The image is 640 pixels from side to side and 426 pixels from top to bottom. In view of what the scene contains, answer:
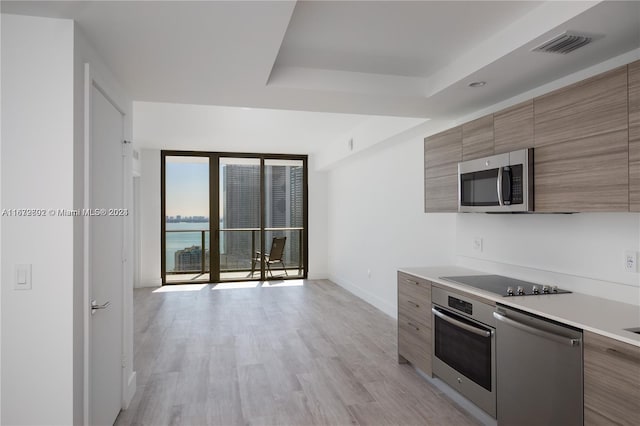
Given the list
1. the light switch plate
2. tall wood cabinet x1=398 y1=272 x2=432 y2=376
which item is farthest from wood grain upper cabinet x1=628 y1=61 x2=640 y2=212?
the light switch plate

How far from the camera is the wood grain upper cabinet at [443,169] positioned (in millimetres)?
3355

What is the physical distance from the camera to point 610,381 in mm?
1785

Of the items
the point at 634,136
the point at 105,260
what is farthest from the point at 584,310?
the point at 105,260

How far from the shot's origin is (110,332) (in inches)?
102

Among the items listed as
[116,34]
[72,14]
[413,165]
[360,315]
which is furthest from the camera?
[360,315]

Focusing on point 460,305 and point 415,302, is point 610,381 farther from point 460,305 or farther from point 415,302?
point 415,302

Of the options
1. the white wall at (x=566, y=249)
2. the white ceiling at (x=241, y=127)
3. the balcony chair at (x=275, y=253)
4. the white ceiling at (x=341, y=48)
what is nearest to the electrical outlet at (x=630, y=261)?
the white wall at (x=566, y=249)

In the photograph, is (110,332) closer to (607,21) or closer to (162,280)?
(607,21)

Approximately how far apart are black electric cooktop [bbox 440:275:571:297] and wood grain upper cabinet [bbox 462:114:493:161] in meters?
0.95

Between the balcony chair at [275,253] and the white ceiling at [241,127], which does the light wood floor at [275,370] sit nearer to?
the balcony chair at [275,253]

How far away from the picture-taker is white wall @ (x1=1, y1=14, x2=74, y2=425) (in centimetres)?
187

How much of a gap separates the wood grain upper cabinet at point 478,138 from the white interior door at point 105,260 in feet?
8.55

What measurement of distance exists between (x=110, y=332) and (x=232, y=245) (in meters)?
5.76

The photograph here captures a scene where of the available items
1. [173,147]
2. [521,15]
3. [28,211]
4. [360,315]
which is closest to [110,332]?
[28,211]
